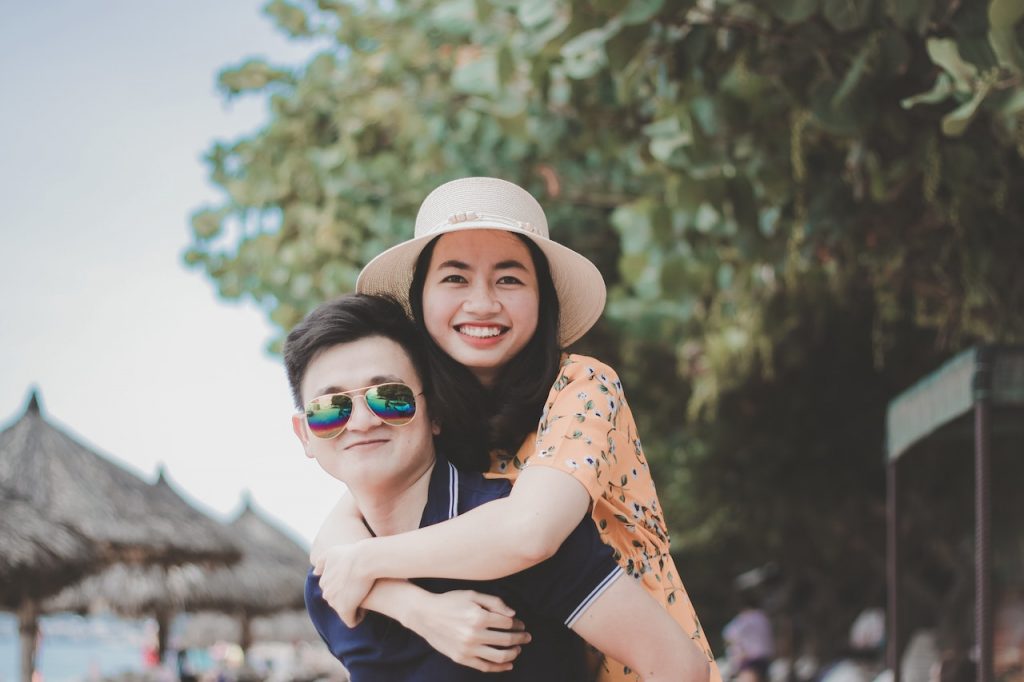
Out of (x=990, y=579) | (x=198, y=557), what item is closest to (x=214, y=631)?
(x=198, y=557)

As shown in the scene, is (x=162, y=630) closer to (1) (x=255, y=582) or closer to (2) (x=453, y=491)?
(1) (x=255, y=582)

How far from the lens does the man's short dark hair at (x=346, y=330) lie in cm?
215

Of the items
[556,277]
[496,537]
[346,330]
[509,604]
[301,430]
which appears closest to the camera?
[496,537]

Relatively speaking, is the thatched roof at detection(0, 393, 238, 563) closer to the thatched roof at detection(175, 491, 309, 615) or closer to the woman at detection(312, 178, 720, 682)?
the thatched roof at detection(175, 491, 309, 615)

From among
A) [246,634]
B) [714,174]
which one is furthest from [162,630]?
[714,174]

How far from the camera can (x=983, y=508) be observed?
480 cm

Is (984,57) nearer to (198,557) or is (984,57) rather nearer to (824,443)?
(824,443)

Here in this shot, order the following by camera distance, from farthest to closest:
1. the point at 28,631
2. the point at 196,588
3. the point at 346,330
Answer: the point at 196,588 < the point at 28,631 < the point at 346,330

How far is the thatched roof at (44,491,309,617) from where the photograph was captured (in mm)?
18234

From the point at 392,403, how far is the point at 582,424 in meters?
0.34

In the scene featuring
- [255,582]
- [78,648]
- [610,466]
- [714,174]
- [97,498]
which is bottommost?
[610,466]

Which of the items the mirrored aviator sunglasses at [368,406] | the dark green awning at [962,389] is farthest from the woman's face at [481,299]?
the dark green awning at [962,389]

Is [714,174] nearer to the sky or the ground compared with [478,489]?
nearer to the sky

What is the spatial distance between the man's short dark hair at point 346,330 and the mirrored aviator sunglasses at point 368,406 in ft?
0.35
